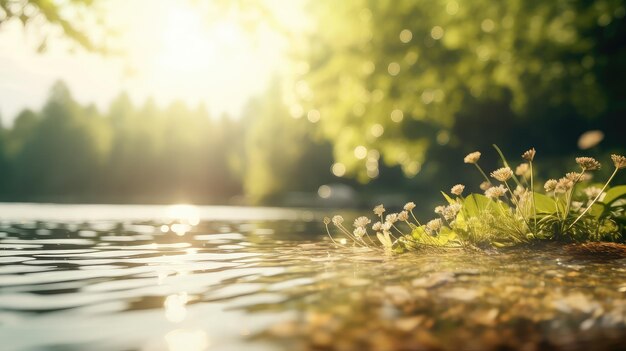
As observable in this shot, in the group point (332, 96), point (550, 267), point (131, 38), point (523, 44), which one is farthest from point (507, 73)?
point (550, 267)

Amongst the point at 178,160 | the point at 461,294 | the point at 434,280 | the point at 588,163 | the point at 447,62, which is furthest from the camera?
the point at 178,160

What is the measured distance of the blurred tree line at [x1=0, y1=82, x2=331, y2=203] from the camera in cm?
5150

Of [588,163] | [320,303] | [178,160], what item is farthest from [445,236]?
[178,160]

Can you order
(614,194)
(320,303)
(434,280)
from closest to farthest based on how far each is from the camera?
(320,303) < (434,280) < (614,194)

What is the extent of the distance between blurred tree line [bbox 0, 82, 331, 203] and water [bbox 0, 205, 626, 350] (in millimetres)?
45491

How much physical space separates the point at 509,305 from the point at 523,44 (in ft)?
48.2

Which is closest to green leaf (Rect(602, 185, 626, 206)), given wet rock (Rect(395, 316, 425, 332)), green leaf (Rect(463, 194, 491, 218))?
green leaf (Rect(463, 194, 491, 218))

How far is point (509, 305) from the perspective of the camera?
3.10 m

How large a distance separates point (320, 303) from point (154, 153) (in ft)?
254

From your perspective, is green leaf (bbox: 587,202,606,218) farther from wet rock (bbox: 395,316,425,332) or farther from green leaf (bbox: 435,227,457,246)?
wet rock (bbox: 395,316,425,332)

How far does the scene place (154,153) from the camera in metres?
77.4

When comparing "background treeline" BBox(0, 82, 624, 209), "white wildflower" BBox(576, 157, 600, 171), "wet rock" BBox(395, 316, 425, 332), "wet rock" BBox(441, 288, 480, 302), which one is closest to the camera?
"wet rock" BBox(395, 316, 425, 332)

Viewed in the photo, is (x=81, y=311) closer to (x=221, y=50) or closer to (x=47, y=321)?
(x=47, y=321)

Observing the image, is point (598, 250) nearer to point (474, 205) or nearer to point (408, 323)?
point (474, 205)
